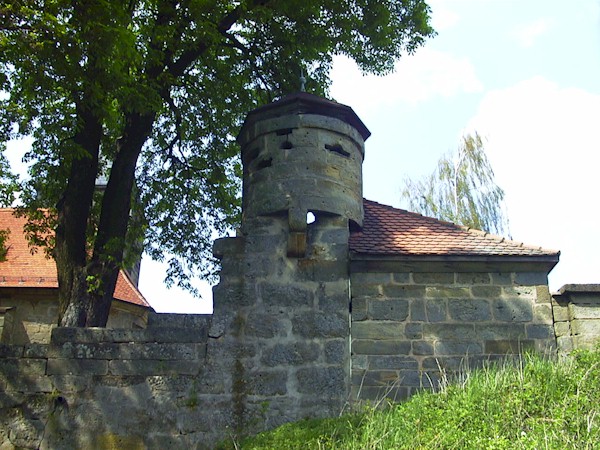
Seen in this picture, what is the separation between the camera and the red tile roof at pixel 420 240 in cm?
832

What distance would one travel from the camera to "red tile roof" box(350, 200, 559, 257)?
8.32m

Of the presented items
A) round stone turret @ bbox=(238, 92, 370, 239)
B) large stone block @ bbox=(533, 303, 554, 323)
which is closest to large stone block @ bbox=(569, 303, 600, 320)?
large stone block @ bbox=(533, 303, 554, 323)

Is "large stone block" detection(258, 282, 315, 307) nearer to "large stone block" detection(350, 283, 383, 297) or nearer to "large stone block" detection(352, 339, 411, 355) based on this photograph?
"large stone block" detection(350, 283, 383, 297)

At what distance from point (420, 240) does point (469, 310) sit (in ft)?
3.62

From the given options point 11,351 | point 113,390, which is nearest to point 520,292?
point 113,390

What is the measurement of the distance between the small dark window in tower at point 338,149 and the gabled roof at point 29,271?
8.60 metres

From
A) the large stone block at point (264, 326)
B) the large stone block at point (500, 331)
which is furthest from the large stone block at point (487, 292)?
the large stone block at point (264, 326)

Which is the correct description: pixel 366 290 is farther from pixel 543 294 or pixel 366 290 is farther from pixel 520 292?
pixel 543 294

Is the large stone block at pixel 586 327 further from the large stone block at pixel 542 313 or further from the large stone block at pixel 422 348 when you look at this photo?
the large stone block at pixel 422 348

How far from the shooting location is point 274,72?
12156 millimetres

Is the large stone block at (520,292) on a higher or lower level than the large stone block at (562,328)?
higher

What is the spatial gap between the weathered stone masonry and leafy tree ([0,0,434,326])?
1.21 metres

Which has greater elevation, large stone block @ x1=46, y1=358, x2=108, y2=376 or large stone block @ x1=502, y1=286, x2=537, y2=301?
large stone block @ x1=502, y1=286, x2=537, y2=301

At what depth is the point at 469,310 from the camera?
823 cm
